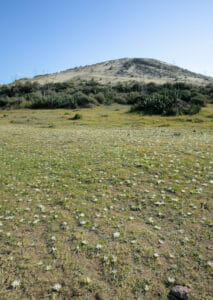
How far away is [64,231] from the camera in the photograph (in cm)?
542

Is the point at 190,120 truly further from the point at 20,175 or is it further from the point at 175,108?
the point at 20,175

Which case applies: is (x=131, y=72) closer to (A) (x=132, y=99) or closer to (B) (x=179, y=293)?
(A) (x=132, y=99)

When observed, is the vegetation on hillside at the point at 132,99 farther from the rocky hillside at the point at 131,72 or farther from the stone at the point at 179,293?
the stone at the point at 179,293

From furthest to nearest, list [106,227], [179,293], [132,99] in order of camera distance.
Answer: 1. [132,99]
2. [106,227]
3. [179,293]

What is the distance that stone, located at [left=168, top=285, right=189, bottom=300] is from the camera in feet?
12.0

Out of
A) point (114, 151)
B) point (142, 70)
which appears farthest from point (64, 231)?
point (142, 70)

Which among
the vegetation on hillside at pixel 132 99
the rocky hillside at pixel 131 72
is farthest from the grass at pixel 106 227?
the rocky hillside at pixel 131 72

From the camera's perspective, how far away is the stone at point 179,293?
12.0 feet

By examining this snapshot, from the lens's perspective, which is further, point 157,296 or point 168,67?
point 168,67

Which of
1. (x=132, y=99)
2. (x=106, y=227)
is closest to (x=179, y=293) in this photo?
(x=106, y=227)

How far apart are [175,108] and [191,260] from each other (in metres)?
29.4

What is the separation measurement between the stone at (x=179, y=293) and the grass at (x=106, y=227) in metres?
0.13

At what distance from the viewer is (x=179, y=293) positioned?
3703mm

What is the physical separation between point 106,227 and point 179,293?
2.27 meters
